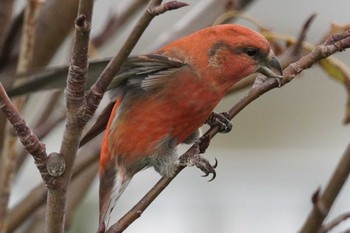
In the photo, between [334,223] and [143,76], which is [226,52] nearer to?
[143,76]

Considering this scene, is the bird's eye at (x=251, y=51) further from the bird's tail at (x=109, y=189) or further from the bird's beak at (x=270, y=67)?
the bird's tail at (x=109, y=189)

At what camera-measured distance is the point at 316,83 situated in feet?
21.9

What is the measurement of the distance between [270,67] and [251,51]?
0.08 metres

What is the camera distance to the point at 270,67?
78.2 inches

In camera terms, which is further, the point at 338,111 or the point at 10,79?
the point at 338,111

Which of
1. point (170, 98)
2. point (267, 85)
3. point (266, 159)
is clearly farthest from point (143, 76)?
point (266, 159)

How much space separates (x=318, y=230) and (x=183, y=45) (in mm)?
592

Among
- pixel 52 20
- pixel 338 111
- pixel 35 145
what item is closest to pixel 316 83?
pixel 338 111

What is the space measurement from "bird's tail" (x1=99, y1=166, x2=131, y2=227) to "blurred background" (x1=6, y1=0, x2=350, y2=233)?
3503mm

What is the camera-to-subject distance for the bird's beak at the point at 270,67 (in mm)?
1934

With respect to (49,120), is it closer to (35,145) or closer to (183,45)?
(183,45)

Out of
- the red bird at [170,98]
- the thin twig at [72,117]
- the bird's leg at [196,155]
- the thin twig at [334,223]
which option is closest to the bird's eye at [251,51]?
the red bird at [170,98]

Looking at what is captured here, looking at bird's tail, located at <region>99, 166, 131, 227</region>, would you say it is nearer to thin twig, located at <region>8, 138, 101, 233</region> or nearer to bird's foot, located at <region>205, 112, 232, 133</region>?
thin twig, located at <region>8, 138, 101, 233</region>

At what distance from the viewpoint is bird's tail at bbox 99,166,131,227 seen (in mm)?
2170
